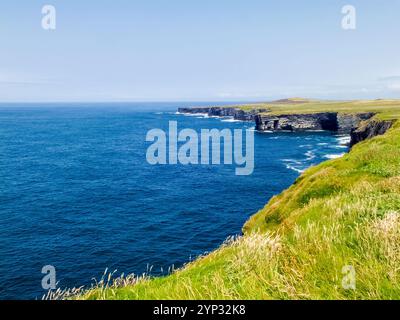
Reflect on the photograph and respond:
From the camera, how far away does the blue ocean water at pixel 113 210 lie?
→ 4334cm

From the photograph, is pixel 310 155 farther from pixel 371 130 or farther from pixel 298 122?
pixel 298 122

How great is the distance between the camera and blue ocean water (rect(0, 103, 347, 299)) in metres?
43.3

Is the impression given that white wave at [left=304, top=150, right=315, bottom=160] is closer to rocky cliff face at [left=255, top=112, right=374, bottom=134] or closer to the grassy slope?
rocky cliff face at [left=255, top=112, right=374, bottom=134]

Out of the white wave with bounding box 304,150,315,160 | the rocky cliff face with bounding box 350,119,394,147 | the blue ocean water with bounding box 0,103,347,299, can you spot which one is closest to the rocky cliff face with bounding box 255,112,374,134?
the rocky cliff face with bounding box 350,119,394,147

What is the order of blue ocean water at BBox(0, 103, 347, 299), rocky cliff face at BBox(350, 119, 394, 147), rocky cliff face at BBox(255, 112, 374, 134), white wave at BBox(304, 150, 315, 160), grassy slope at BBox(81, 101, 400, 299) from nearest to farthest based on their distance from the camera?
grassy slope at BBox(81, 101, 400, 299) → blue ocean water at BBox(0, 103, 347, 299) → rocky cliff face at BBox(350, 119, 394, 147) → white wave at BBox(304, 150, 315, 160) → rocky cliff face at BBox(255, 112, 374, 134)

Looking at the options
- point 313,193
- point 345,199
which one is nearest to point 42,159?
point 313,193

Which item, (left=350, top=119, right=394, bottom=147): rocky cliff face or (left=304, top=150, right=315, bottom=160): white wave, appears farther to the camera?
(left=304, top=150, right=315, bottom=160): white wave

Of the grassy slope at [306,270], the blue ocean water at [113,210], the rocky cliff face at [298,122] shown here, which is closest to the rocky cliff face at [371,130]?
the blue ocean water at [113,210]

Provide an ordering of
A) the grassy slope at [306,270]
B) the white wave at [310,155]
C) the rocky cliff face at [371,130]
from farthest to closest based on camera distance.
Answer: the white wave at [310,155]
the rocky cliff face at [371,130]
the grassy slope at [306,270]

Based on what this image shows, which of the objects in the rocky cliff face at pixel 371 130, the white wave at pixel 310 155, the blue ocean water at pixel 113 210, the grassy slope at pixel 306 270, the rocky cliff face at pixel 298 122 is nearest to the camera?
the grassy slope at pixel 306 270

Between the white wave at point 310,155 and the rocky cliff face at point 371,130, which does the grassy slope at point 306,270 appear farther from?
the rocky cliff face at point 371,130

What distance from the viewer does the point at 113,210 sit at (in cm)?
6075
